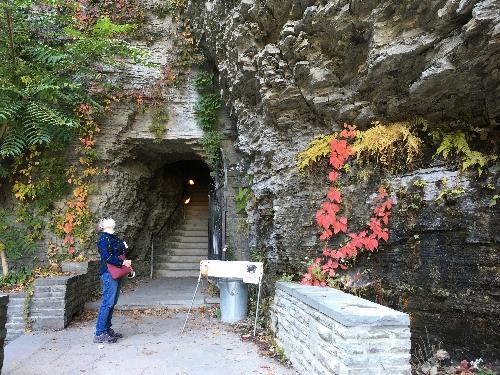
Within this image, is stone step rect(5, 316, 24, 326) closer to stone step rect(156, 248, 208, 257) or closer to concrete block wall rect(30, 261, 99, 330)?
concrete block wall rect(30, 261, 99, 330)

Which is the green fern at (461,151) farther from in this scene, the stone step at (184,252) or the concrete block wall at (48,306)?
the stone step at (184,252)

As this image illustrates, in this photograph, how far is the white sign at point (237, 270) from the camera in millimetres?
5617

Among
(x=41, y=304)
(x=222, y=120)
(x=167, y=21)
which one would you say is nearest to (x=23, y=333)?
(x=41, y=304)

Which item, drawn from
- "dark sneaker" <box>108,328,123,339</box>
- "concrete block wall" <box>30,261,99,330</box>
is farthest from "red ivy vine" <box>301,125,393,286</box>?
"concrete block wall" <box>30,261,99,330</box>

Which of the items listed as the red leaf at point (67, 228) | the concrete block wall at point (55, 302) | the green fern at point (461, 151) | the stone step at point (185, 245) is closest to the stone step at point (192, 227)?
the stone step at point (185, 245)

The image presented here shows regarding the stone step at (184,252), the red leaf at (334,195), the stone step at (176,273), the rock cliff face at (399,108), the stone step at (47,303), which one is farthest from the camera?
the stone step at (184,252)

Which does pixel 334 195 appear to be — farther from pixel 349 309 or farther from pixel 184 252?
pixel 184 252

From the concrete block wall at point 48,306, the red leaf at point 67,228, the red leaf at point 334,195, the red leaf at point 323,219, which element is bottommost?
the concrete block wall at point 48,306

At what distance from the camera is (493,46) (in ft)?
11.4

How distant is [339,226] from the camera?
16.8 ft

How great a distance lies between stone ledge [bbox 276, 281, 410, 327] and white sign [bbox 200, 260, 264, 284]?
48.9 inches

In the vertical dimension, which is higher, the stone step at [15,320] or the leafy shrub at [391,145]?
the leafy shrub at [391,145]

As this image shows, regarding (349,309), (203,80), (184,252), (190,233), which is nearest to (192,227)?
(190,233)

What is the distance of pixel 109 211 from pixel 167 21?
4.85 meters
